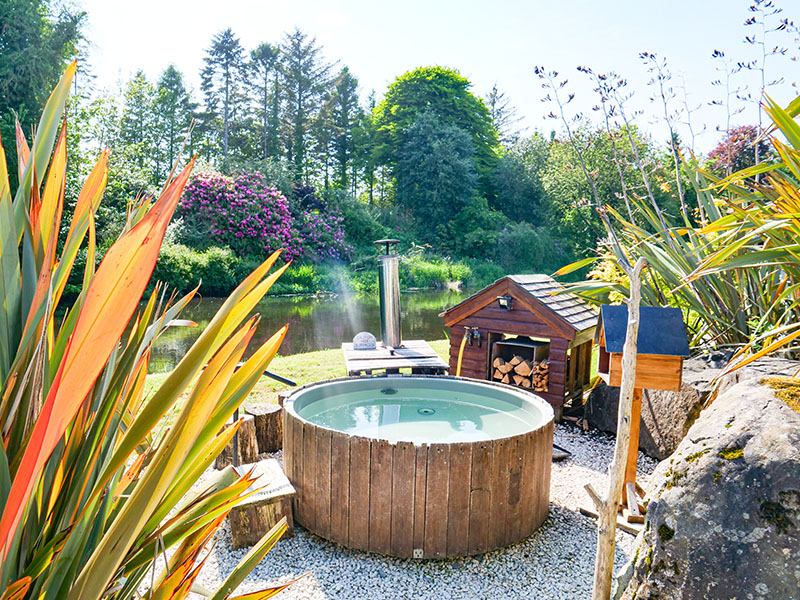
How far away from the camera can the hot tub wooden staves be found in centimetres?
290

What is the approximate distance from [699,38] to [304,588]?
5.62 meters

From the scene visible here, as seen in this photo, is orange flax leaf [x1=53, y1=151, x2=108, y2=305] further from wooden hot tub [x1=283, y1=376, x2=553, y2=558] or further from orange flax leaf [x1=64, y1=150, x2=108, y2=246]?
wooden hot tub [x1=283, y1=376, x2=553, y2=558]

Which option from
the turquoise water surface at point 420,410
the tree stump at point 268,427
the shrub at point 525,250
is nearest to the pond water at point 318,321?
the tree stump at point 268,427

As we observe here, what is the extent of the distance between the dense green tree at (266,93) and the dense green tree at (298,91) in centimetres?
42

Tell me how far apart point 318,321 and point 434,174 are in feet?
42.8

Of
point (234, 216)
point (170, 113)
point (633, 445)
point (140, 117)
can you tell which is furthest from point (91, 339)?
point (170, 113)

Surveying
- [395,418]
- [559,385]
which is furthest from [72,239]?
[559,385]

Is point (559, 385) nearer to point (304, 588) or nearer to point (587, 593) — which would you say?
point (587, 593)

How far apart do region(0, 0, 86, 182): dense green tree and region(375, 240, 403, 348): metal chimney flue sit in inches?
483

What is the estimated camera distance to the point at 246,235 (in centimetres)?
1759

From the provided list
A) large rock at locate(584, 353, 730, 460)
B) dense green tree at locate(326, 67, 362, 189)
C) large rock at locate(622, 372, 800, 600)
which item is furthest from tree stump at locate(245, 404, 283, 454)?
dense green tree at locate(326, 67, 362, 189)

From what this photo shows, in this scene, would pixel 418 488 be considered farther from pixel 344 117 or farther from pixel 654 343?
pixel 344 117

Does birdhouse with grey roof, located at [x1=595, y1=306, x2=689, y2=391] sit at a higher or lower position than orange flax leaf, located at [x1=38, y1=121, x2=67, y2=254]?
lower

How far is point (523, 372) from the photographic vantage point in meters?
5.28
